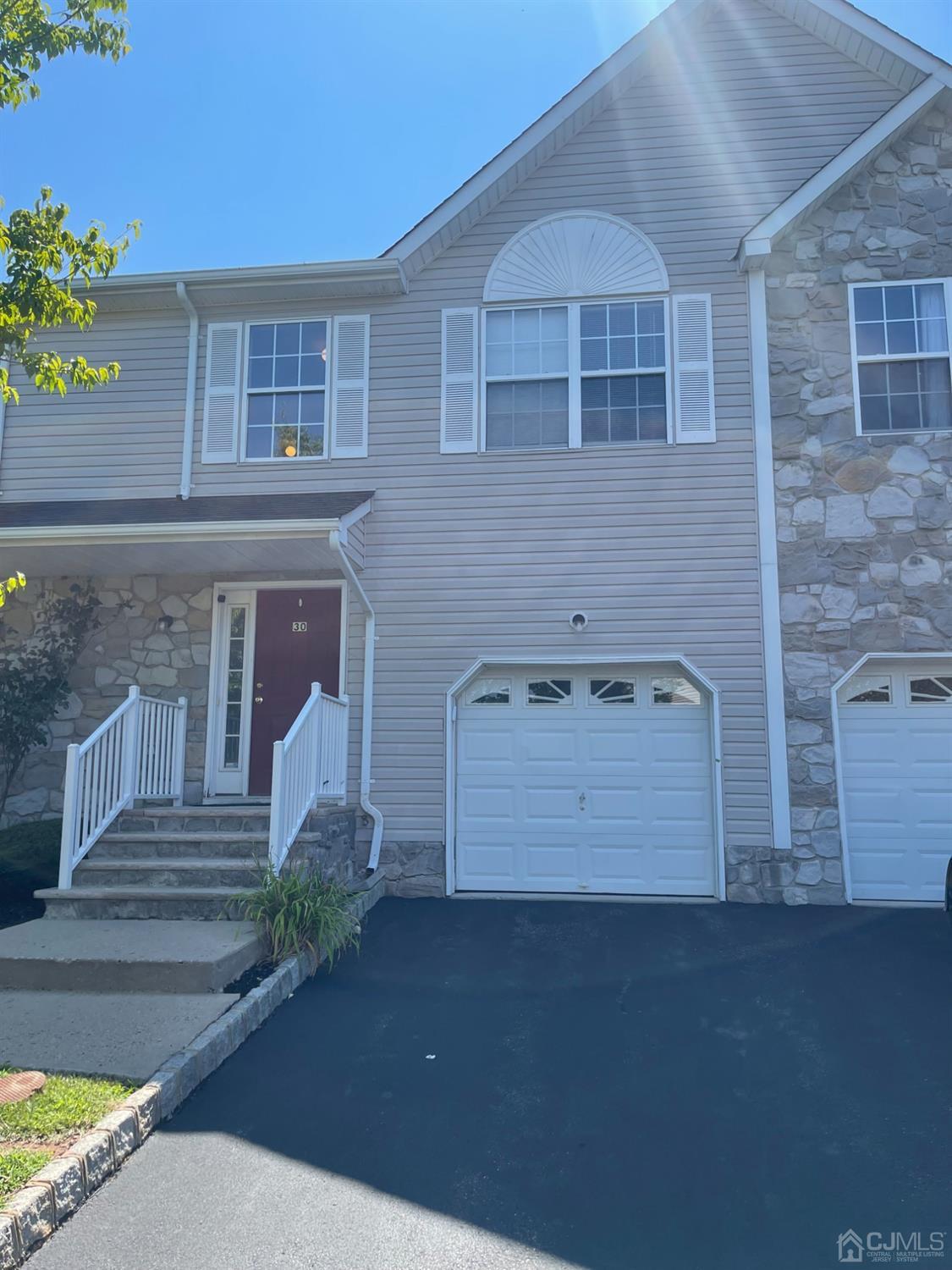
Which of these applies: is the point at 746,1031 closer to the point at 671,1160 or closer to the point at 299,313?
the point at 671,1160

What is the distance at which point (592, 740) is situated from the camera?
7609 millimetres

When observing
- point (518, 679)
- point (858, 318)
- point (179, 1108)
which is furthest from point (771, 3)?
point (179, 1108)

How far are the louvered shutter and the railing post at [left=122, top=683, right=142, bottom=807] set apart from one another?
2786 millimetres

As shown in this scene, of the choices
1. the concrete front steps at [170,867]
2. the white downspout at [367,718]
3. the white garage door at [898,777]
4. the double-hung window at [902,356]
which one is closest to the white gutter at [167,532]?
the white downspout at [367,718]

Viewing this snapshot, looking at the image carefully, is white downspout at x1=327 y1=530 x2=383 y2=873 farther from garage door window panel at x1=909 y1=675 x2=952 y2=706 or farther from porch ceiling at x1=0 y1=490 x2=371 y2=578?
garage door window panel at x1=909 y1=675 x2=952 y2=706

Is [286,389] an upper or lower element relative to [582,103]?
lower

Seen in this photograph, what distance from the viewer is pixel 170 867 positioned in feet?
19.4

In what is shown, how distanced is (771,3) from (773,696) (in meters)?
6.88

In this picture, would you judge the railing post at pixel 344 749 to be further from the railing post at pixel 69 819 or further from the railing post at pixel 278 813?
the railing post at pixel 69 819

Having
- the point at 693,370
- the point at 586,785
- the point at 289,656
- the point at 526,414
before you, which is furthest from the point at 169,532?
the point at 693,370

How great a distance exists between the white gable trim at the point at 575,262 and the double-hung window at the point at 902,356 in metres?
1.96

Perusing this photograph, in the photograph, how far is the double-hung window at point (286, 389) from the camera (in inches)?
328

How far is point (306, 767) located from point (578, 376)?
178 inches

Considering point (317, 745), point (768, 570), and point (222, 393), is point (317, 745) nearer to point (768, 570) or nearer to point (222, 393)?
point (222, 393)
